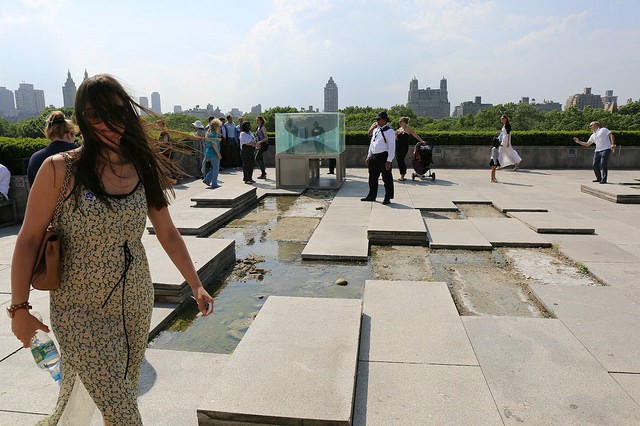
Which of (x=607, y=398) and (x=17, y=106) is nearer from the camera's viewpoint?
(x=607, y=398)

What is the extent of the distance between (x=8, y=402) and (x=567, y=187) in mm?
13248

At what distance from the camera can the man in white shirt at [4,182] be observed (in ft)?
27.6

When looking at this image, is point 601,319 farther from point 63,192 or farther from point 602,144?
point 602,144

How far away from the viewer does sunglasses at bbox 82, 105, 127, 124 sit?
208 centimetres

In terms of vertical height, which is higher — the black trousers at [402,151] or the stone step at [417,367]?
the black trousers at [402,151]

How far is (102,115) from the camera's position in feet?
6.83

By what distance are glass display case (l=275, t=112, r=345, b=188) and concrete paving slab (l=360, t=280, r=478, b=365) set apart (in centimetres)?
818

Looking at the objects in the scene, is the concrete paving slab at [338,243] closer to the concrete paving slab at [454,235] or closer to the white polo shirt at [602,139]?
the concrete paving slab at [454,235]

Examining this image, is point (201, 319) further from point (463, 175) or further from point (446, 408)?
point (463, 175)

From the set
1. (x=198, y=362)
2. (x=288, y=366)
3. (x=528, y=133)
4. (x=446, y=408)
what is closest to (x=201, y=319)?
(x=198, y=362)

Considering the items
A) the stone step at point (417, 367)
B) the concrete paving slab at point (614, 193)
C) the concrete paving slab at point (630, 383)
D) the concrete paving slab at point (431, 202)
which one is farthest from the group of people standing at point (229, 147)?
the concrete paving slab at point (614, 193)

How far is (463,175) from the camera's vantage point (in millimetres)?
16047

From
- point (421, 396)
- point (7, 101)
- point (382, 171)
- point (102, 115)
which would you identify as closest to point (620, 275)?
point (421, 396)

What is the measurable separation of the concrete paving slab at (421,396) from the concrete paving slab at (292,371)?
0.18 metres
